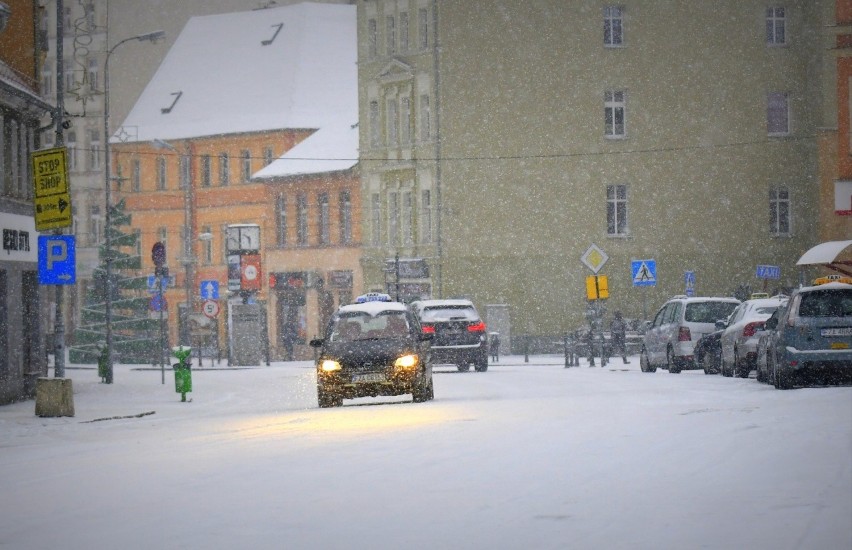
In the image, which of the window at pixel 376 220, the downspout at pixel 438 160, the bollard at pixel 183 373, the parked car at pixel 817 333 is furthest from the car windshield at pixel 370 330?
the window at pixel 376 220

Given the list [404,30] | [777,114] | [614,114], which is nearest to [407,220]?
[404,30]

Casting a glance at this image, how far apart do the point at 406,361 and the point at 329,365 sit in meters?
1.22

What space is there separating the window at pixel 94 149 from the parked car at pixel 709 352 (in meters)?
68.2

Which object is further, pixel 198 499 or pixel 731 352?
pixel 731 352

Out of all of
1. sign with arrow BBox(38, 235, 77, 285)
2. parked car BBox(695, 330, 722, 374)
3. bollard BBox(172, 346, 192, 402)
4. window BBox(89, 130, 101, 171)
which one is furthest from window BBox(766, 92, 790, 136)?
sign with arrow BBox(38, 235, 77, 285)

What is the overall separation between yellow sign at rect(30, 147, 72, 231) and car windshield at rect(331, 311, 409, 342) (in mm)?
4802

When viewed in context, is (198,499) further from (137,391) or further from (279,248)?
(279,248)

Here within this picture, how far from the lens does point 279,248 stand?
286 feet

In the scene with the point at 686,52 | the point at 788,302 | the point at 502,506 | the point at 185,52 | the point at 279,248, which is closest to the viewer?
the point at 502,506

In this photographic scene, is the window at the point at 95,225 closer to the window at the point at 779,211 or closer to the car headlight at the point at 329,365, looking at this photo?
the window at the point at 779,211

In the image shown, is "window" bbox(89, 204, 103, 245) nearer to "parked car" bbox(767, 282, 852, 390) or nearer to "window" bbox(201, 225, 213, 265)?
"window" bbox(201, 225, 213, 265)

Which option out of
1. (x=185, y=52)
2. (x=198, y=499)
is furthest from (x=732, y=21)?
(x=198, y=499)

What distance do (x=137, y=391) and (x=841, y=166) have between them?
2937cm

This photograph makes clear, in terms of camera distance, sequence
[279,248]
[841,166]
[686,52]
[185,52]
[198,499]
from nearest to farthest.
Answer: [198,499] < [841,166] < [686,52] < [279,248] < [185,52]
